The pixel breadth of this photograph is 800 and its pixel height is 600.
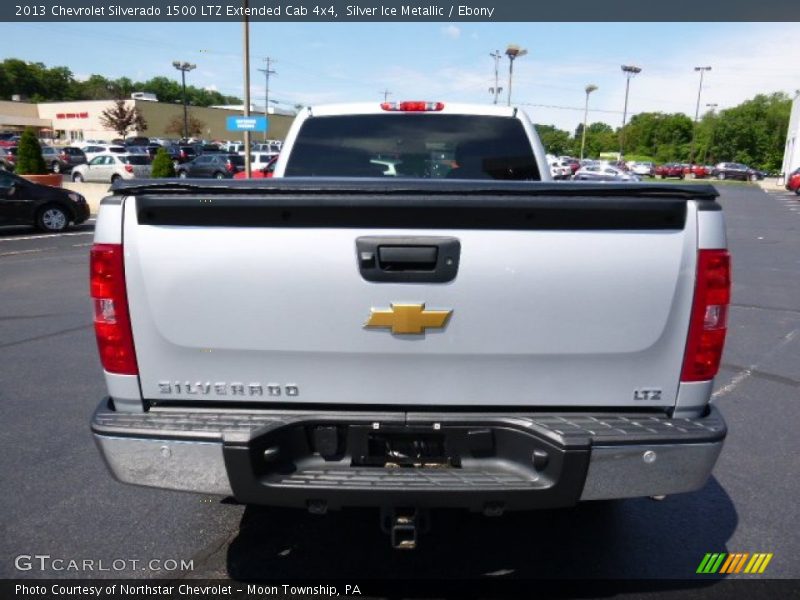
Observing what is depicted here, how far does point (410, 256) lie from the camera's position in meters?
2.32

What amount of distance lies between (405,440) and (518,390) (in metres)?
0.46

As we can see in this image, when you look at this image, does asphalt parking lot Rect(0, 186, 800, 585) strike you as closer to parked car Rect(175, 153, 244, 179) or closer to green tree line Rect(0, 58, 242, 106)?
parked car Rect(175, 153, 244, 179)

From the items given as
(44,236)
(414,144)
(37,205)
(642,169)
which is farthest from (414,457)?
(642,169)

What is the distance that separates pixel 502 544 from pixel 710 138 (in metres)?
104

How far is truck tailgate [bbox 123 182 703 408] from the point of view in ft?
7.63

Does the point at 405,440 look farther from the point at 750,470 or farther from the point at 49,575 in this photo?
the point at 750,470

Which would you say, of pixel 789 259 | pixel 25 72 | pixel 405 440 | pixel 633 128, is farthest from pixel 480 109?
pixel 25 72

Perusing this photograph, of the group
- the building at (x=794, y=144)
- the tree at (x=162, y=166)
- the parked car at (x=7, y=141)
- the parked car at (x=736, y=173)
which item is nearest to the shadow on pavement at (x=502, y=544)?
the tree at (x=162, y=166)

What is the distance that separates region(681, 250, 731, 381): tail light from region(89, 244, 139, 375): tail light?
207cm

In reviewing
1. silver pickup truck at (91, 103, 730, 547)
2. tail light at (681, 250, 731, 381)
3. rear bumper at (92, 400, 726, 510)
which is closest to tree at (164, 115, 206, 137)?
silver pickup truck at (91, 103, 730, 547)

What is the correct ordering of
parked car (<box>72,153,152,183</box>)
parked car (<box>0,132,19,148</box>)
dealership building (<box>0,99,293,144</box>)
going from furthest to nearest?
1. dealership building (<box>0,99,293,144</box>)
2. parked car (<box>0,132,19,148</box>)
3. parked car (<box>72,153,152,183</box>)

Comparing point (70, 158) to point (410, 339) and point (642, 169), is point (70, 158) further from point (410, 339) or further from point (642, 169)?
point (642, 169)

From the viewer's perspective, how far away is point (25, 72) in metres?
127

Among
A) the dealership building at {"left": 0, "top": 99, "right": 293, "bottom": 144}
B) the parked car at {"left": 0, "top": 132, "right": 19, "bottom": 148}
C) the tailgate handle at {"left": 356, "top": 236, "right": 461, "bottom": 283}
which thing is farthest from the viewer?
the dealership building at {"left": 0, "top": 99, "right": 293, "bottom": 144}
